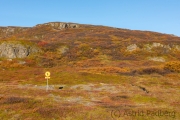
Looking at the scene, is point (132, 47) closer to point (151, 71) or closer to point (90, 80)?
point (151, 71)

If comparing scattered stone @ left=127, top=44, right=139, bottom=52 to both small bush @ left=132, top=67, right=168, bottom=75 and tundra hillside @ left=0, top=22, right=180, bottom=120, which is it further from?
small bush @ left=132, top=67, right=168, bottom=75

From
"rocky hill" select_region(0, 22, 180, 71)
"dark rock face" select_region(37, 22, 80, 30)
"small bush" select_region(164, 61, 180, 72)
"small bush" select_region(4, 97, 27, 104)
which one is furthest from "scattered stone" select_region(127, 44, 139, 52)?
"dark rock face" select_region(37, 22, 80, 30)

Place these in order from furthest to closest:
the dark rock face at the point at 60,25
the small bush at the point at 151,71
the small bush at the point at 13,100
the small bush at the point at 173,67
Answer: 1. the dark rock face at the point at 60,25
2. the small bush at the point at 173,67
3. the small bush at the point at 151,71
4. the small bush at the point at 13,100

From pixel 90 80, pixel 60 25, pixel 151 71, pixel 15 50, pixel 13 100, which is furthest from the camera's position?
pixel 60 25

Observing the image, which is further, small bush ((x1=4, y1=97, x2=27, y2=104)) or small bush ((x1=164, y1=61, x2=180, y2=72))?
small bush ((x1=164, y1=61, x2=180, y2=72))

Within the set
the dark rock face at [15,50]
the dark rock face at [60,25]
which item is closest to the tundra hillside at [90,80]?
the dark rock face at [15,50]

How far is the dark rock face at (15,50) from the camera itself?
87562mm

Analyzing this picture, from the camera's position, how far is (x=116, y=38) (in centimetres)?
12862

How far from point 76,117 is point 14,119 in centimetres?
633

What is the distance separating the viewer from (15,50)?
292ft

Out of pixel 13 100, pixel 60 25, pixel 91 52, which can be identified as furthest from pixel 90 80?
pixel 60 25

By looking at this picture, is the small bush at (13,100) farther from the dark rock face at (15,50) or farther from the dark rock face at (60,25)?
the dark rock face at (60,25)

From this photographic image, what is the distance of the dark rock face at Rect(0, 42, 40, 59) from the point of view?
8756 centimetres

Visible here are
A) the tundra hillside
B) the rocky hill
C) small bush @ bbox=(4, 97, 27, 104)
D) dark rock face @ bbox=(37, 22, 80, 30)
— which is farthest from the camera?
dark rock face @ bbox=(37, 22, 80, 30)
